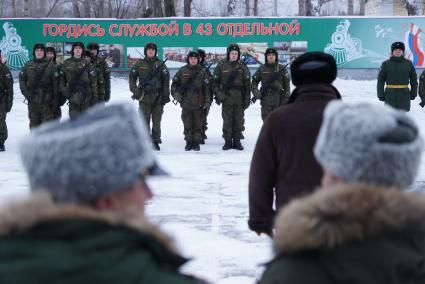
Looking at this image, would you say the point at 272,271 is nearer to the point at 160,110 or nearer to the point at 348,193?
the point at 348,193

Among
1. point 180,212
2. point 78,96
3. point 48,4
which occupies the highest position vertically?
point 48,4

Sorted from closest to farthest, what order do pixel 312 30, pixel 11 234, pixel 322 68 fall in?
pixel 11 234, pixel 322 68, pixel 312 30

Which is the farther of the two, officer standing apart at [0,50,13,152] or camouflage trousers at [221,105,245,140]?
camouflage trousers at [221,105,245,140]

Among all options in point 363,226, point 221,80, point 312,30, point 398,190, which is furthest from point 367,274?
point 312,30

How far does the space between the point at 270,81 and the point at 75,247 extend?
11474 millimetres

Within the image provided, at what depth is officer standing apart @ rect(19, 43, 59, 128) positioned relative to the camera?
12.6 meters

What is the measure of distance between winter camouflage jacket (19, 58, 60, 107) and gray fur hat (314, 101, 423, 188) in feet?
36.5

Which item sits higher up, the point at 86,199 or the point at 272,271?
the point at 86,199

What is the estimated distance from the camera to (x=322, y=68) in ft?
12.8

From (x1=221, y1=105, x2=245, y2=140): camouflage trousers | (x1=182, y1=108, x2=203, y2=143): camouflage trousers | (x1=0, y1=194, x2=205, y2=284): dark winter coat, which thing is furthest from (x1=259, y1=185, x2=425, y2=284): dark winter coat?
(x1=221, y1=105, x2=245, y2=140): camouflage trousers

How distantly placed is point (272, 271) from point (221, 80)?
10942mm

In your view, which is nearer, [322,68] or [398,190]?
[398,190]

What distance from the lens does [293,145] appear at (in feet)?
12.3

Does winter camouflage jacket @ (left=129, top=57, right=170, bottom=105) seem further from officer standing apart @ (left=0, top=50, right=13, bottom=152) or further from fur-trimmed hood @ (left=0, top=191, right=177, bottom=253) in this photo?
fur-trimmed hood @ (left=0, top=191, right=177, bottom=253)
